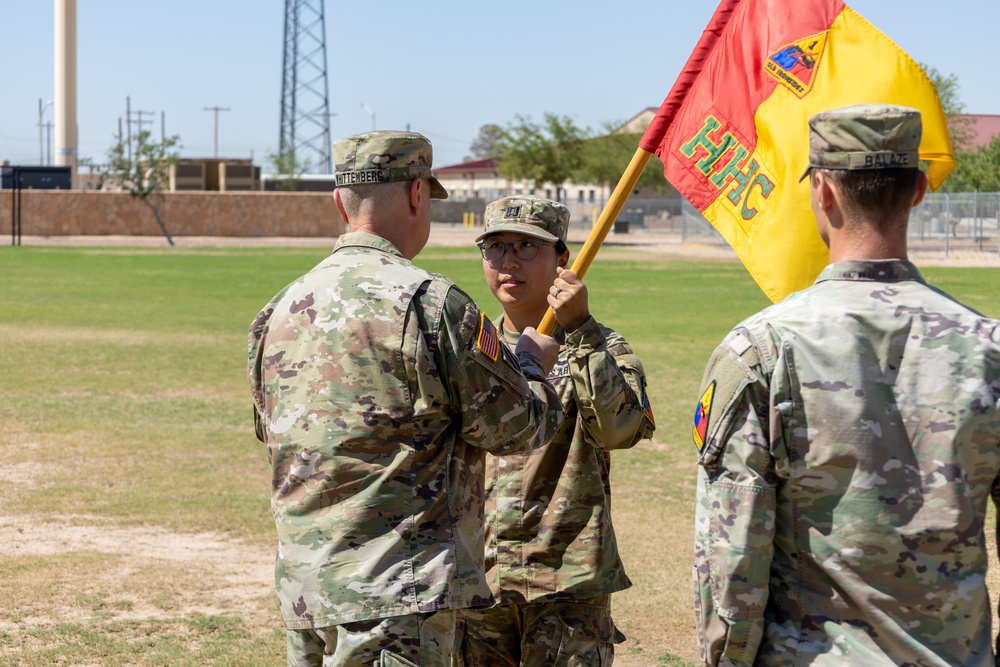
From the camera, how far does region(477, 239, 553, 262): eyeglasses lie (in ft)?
14.3

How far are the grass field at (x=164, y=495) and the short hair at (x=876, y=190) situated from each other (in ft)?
12.2

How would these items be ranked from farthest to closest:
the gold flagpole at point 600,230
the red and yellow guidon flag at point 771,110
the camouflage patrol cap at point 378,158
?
the red and yellow guidon flag at point 771,110 → the gold flagpole at point 600,230 → the camouflage patrol cap at point 378,158

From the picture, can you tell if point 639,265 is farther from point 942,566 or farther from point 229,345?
point 942,566

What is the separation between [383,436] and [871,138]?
142cm

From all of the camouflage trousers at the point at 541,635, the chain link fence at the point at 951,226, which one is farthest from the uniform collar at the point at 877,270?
the chain link fence at the point at 951,226

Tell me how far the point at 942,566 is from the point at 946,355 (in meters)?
0.45

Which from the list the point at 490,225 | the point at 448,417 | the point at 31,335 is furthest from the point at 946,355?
the point at 31,335

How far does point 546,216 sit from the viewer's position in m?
4.39

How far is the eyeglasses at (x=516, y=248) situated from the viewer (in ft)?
14.3

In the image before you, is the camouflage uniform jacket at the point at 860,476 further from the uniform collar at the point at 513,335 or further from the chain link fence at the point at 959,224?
the chain link fence at the point at 959,224

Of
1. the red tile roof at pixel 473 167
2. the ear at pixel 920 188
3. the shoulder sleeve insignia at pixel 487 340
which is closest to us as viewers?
the ear at pixel 920 188

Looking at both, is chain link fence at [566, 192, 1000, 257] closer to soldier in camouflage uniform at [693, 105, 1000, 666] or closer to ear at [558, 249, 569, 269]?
ear at [558, 249, 569, 269]

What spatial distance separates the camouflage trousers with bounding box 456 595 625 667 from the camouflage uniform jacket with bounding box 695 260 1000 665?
1311 mm

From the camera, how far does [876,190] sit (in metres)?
2.68
